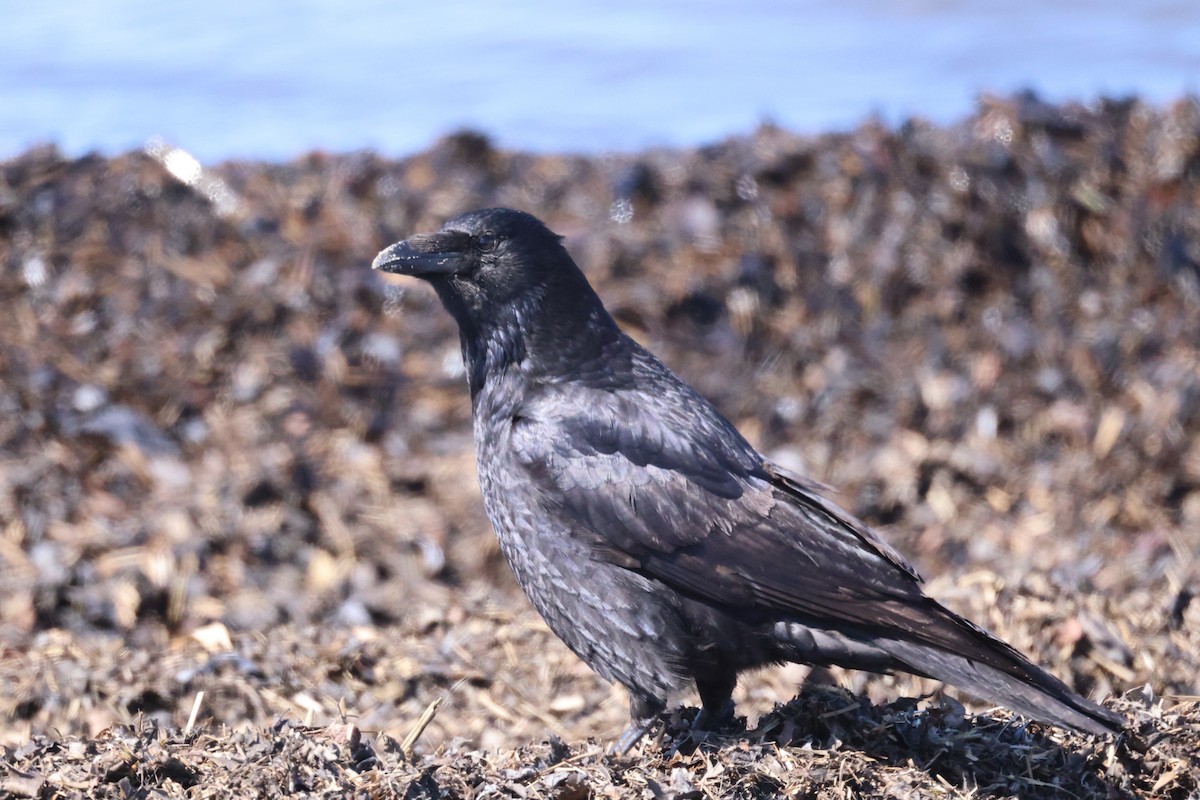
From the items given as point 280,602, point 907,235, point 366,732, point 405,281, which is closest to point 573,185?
point 405,281

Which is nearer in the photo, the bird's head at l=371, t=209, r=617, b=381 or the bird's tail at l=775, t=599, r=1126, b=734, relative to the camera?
the bird's tail at l=775, t=599, r=1126, b=734

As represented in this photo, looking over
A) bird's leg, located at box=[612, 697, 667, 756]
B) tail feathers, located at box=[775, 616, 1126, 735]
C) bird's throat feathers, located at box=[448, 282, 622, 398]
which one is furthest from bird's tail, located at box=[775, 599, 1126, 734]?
bird's throat feathers, located at box=[448, 282, 622, 398]

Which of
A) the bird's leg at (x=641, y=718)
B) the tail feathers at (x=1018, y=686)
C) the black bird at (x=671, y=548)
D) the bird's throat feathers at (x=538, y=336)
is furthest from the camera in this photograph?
the bird's throat feathers at (x=538, y=336)

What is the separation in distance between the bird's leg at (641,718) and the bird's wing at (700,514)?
391 millimetres

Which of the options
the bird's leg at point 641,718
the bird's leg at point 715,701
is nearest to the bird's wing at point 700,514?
the bird's leg at point 715,701

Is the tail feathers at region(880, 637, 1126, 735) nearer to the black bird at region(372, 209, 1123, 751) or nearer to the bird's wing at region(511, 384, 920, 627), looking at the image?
the black bird at region(372, 209, 1123, 751)

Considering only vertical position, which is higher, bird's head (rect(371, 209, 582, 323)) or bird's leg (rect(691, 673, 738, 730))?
bird's head (rect(371, 209, 582, 323))

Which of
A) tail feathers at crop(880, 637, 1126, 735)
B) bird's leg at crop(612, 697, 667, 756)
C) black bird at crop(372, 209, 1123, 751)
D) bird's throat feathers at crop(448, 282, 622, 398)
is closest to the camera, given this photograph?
tail feathers at crop(880, 637, 1126, 735)

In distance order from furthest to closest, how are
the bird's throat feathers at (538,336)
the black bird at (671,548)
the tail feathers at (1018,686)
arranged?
the bird's throat feathers at (538,336) < the black bird at (671,548) < the tail feathers at (1018,686)

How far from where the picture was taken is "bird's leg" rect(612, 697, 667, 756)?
167 inches

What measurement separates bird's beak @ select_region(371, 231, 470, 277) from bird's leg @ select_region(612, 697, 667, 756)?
1554 mm

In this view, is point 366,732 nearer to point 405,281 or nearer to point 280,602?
point 280,602

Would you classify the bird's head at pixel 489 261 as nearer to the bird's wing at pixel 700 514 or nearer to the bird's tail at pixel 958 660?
the bird's wing at pixel 700 514

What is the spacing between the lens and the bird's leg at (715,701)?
4316 mm
